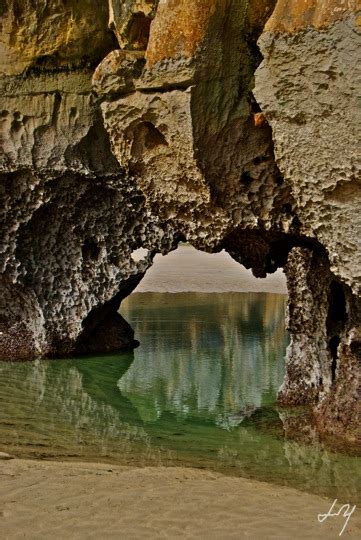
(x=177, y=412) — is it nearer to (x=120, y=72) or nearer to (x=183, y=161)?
(x=183, y=161)

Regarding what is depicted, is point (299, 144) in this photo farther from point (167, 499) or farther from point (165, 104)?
point (167, 499)

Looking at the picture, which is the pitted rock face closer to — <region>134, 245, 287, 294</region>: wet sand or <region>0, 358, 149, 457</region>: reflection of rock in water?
<region>0, 358, 149, 457</region>: reflection of rock in water

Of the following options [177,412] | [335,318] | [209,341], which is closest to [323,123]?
[335,318]

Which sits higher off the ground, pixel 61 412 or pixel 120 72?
pixel 120 72

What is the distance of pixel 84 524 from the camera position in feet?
17.3

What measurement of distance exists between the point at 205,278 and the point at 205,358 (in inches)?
560

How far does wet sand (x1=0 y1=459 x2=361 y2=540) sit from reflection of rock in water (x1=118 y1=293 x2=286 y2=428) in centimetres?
242

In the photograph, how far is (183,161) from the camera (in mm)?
8023

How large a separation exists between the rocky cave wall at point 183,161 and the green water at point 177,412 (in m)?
0.69

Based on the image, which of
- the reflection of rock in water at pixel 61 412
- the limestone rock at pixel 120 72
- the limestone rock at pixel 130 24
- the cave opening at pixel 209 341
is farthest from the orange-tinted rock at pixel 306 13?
the cave opening at pixel 209 341

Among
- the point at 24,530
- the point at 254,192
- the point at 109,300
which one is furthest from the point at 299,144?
the point at 109,300

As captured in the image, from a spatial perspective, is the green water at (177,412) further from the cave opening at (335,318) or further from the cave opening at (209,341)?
the cave opening at (335,318)

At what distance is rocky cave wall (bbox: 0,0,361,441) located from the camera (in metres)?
6.63

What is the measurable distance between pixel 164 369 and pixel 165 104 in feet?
18.2
